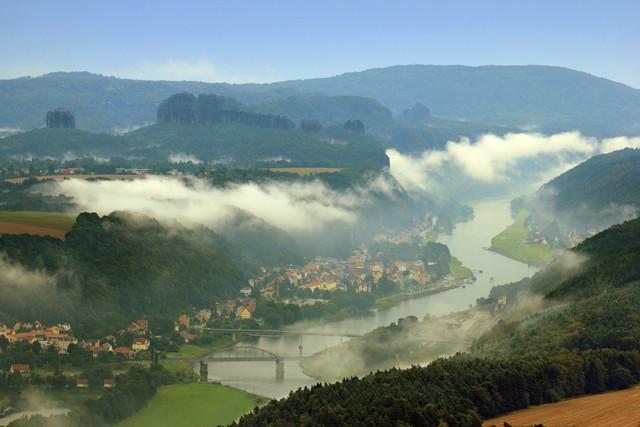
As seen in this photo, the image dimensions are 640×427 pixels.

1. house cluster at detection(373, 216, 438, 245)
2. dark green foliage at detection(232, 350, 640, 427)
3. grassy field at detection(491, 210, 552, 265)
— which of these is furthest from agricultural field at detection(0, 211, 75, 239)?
house cluster at detection(373, 216, 438, 245)

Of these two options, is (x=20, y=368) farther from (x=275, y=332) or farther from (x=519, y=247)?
(x=519, y=247)

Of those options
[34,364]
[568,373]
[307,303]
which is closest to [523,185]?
[307,303]

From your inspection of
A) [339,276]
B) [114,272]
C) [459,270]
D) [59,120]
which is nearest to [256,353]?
[114,272]

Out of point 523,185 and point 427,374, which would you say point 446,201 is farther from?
point 427,374

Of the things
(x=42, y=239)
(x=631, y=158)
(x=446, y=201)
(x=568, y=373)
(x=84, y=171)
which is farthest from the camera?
(x=446, y=201)

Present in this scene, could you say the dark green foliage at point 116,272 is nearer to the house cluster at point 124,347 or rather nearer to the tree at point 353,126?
the house cluster at point 124,347

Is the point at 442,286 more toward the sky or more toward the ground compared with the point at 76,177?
more toward the ground
